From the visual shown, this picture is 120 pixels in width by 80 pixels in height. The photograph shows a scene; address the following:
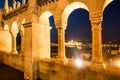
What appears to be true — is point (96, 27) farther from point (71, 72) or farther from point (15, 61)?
point (15, 61)

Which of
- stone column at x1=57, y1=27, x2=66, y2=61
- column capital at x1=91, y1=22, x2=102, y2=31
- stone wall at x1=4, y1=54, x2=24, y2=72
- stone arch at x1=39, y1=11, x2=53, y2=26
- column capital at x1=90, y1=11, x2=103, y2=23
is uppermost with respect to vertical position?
stone arch at x1=39, y1=11, x2=53, y2=26

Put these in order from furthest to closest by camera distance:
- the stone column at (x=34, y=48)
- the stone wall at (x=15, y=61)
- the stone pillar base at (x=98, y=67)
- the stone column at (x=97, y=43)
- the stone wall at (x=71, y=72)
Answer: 1. the stone wall at (x=15, y=61)
2. the stone column at (x=34, y=48)
3. the stone column at (x=97, y=43)
4. the stone pillar base at (x=98, y=67)
5. the stone wall at (x=71, y=72)

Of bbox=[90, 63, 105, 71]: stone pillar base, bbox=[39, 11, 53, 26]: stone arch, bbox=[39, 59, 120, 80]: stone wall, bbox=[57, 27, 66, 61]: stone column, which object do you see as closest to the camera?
bbox=[39, 59, 120, 80]: stone wall

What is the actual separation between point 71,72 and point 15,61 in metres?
5.99

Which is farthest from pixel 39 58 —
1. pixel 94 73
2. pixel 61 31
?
pixel 94 73

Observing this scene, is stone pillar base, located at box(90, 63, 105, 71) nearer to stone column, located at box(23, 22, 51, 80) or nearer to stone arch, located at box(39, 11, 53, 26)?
stone column, located at box(23, 22, 51, 80)

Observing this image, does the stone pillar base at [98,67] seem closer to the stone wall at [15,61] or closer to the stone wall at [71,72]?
the stone wall at [71,72]

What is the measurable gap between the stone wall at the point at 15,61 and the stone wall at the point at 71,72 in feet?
8.13

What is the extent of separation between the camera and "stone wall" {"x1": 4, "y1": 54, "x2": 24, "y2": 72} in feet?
31.8

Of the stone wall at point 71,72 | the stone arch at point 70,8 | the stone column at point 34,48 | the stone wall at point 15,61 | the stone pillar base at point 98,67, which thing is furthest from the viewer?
the stone wall at point 15,61

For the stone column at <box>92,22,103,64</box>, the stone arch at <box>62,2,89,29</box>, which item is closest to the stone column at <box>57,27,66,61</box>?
the stone arch at <box>62,2,89,29</box>

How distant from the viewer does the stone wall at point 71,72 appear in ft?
15.7

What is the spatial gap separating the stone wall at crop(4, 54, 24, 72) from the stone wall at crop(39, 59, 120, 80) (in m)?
2.48

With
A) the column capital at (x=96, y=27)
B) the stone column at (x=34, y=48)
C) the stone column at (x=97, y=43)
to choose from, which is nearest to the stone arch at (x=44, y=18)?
the stone column at (x=34, y=48)
